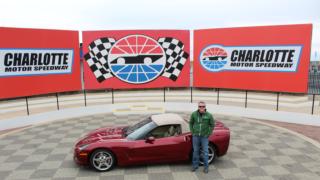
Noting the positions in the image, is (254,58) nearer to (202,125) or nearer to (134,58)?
(134,58)

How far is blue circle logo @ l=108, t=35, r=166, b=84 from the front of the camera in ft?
56.9

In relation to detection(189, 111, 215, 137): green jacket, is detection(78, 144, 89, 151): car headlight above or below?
below

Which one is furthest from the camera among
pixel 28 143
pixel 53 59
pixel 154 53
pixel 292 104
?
pixel 154 53

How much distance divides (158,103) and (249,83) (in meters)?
5.96

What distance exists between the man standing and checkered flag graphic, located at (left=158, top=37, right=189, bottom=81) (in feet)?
36.5

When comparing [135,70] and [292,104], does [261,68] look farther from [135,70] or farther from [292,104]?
[135,70]

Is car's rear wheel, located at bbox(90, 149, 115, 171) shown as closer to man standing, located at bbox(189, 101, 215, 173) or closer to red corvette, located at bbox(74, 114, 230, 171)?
red corvette, located at bbox(74, 114, 230, 171)

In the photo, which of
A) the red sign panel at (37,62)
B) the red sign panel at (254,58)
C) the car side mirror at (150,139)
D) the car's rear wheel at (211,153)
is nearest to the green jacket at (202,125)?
the car's rear wheel at (211,153)

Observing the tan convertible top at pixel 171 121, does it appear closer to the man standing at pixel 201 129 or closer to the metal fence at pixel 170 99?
the man standing at pixel 201 129

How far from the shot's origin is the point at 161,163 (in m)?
7.38

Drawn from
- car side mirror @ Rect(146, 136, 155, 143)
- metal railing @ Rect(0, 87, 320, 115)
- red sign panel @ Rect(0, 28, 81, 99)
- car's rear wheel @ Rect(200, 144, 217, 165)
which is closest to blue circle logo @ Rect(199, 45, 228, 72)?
metal railing @ Rect(0, 87, 320, 115)

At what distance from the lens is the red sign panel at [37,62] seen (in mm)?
14898

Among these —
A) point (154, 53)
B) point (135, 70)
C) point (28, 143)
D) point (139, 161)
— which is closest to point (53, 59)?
point (135, 70)

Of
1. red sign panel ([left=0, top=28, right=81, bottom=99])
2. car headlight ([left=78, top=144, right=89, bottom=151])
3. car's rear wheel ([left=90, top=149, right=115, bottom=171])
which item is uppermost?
red sign panel ([left=0, top=28, right=81, bottom=99])
